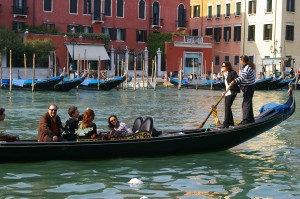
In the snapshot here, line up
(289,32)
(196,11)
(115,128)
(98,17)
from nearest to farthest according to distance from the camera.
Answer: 1. (115,128)
2. (98,17)
3. (289,32)
4. (196,11)

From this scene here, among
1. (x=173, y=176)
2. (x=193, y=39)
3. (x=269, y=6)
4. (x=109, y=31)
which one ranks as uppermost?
(x=269, y=6)

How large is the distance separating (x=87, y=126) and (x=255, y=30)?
27.5 m

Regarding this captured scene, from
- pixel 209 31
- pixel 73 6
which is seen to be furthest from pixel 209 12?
pixel 73 6

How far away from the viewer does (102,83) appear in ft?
83.3

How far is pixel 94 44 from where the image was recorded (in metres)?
28.7

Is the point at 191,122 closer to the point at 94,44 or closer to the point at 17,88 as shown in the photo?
the point at 17,88

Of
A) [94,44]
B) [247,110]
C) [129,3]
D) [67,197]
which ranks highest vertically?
[129,3]

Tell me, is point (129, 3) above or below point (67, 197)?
above

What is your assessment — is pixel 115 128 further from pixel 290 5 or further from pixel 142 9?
pixel 290 5


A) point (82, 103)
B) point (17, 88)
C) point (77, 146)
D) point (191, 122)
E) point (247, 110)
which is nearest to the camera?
point (77, 146)

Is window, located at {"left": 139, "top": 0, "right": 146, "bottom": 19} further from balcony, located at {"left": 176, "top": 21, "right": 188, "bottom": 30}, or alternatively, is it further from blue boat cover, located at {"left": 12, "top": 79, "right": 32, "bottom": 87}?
blue boat cover, located at {"left": 12, "top": 79, "right": 32, "bottom": 87}

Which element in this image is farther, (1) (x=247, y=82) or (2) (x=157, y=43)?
(2) (x=157, y=43)

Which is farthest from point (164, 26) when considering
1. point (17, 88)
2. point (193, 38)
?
point (17, 88)

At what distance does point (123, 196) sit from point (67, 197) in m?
0.53
